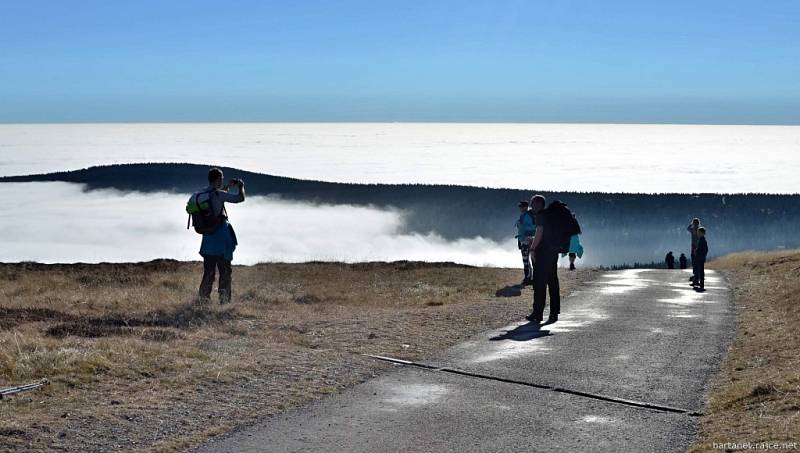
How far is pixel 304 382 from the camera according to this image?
9438 millimetres

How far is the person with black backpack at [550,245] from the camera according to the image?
14.7 m

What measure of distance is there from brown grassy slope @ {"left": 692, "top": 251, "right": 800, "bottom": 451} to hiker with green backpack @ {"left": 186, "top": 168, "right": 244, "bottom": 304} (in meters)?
7.97

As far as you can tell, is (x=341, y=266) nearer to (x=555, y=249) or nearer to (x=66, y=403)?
(x=555, y=249)

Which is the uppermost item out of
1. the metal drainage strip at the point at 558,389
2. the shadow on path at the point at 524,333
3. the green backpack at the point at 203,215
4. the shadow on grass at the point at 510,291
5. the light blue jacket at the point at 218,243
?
the green backpack at the point at 203,215

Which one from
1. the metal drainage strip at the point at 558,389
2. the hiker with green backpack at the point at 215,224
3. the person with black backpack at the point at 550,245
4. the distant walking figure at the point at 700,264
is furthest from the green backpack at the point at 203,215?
the distant walking figure at the point at 700,264

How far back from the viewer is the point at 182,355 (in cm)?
1037

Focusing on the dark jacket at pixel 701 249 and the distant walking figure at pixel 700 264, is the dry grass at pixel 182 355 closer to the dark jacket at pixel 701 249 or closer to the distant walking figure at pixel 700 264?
the distant walking figure at pixel 700 264

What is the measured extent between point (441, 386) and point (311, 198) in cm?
12518

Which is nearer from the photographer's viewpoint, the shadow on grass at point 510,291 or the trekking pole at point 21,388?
the trekking pole at point 21,388

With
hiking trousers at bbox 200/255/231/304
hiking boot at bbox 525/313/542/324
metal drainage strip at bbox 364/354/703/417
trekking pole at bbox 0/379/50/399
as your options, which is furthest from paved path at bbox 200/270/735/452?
hiking trousers at bbox 200/255/231/304

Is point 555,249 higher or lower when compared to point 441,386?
higher

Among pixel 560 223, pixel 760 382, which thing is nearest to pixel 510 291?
pixel 560 223

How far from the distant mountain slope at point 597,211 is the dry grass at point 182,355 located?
201 ft

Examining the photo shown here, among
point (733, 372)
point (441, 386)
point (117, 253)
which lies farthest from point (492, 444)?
point (117, 253)
